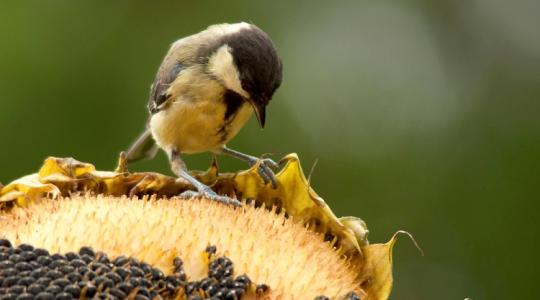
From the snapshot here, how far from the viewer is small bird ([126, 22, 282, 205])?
136 inches

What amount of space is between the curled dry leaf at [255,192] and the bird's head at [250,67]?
34.1 inches

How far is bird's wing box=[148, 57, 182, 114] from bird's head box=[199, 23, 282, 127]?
190 mm

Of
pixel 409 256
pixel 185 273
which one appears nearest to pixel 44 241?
pixel 185 273

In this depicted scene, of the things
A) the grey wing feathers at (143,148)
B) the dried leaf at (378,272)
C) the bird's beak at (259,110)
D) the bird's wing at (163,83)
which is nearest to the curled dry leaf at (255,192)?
the dried leaf at (378,272)

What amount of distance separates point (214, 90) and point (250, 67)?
0.68ft

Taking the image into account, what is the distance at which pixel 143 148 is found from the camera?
416 cm

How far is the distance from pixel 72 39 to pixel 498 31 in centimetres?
296

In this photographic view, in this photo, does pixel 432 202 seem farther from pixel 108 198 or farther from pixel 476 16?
pixel 108 198

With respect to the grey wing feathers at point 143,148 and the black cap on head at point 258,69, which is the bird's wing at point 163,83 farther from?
the black cap on head at point 258,69

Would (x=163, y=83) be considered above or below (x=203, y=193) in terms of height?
below

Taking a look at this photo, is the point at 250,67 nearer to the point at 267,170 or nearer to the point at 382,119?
the point at 267,170

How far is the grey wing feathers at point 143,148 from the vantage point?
4.11 m

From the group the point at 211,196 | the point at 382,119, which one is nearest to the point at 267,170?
the point at 211,196

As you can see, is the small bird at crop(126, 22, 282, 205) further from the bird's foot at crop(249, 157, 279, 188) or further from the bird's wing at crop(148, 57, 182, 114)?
the bird's foot at crop(249, 157, 279, 188)
